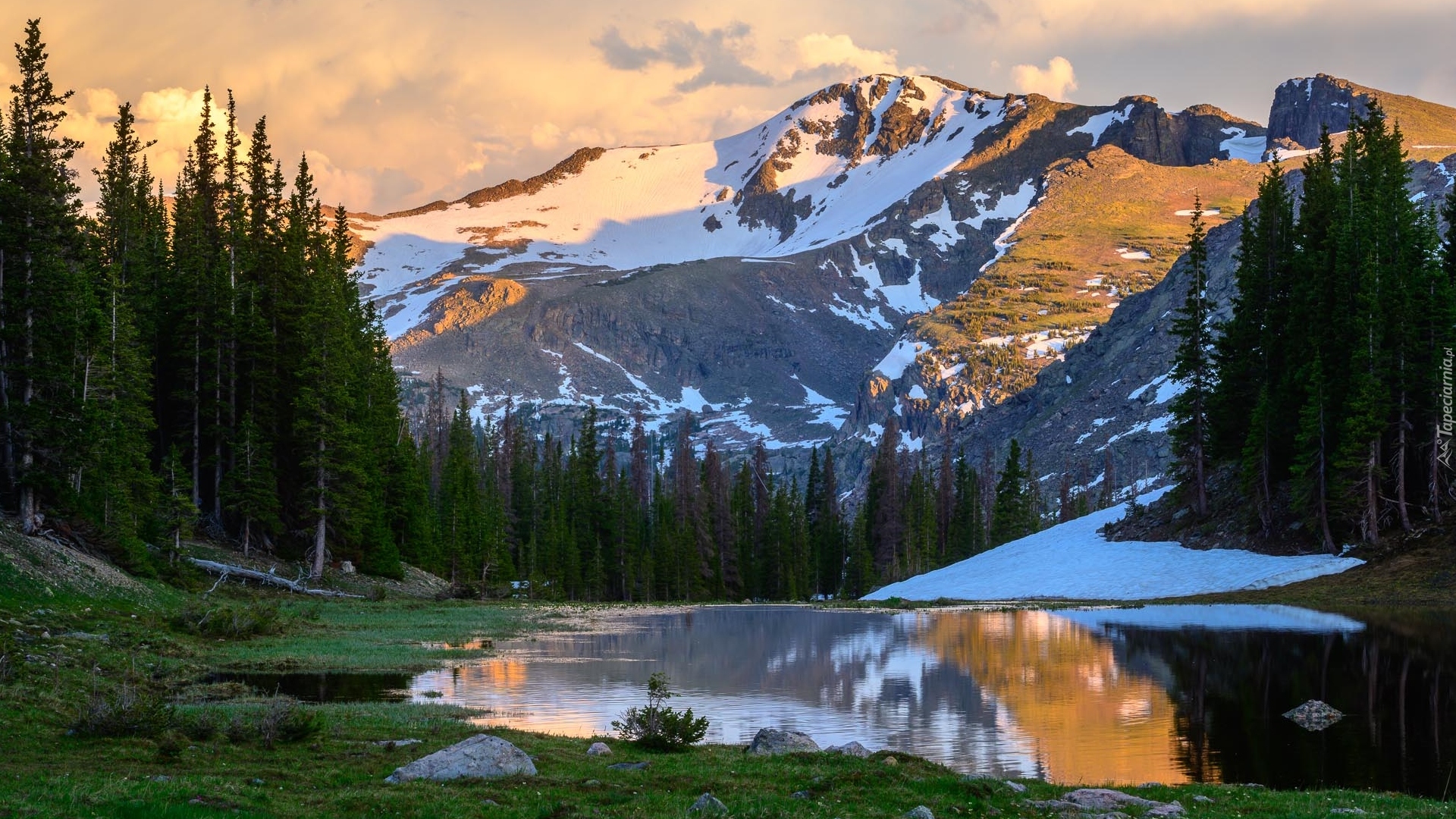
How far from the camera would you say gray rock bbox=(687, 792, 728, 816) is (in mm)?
15109

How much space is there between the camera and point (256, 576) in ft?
184

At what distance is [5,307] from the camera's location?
141ft

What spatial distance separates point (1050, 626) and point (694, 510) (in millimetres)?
75279

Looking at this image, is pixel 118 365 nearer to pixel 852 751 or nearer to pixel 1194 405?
pixel 852 751

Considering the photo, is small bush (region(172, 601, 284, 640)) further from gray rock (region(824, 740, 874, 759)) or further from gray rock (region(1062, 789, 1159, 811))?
gray rock (region(1062, 789, 1159, 811))

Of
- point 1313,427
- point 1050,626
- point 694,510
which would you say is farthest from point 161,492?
point 694,510

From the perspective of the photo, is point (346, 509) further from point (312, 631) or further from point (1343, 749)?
point (1343, 749)

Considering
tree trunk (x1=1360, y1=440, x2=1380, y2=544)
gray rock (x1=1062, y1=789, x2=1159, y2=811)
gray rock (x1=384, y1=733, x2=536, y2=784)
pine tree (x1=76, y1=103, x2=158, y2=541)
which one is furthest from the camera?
tree trunk (x1=1360, y1=440, x2=1380, y2=544)

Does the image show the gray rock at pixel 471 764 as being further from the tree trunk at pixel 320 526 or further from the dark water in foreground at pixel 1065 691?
the tree trunk at pixel 320 526

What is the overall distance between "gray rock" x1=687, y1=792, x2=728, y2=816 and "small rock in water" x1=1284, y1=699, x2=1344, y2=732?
17.2 metres

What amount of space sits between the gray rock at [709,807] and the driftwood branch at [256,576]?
41.2 meters

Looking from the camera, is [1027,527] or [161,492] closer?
[161,492]

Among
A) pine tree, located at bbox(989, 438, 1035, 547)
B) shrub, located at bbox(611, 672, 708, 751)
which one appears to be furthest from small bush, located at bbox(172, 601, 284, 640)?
pine tree, located at bbox(989, 438, 1035, 547)

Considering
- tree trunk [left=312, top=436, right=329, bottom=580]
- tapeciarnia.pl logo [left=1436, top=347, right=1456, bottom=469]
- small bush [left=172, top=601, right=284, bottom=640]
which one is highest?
tapeciarnia.pl logo [left=1436, top=347, right=1456, bottom=469]
